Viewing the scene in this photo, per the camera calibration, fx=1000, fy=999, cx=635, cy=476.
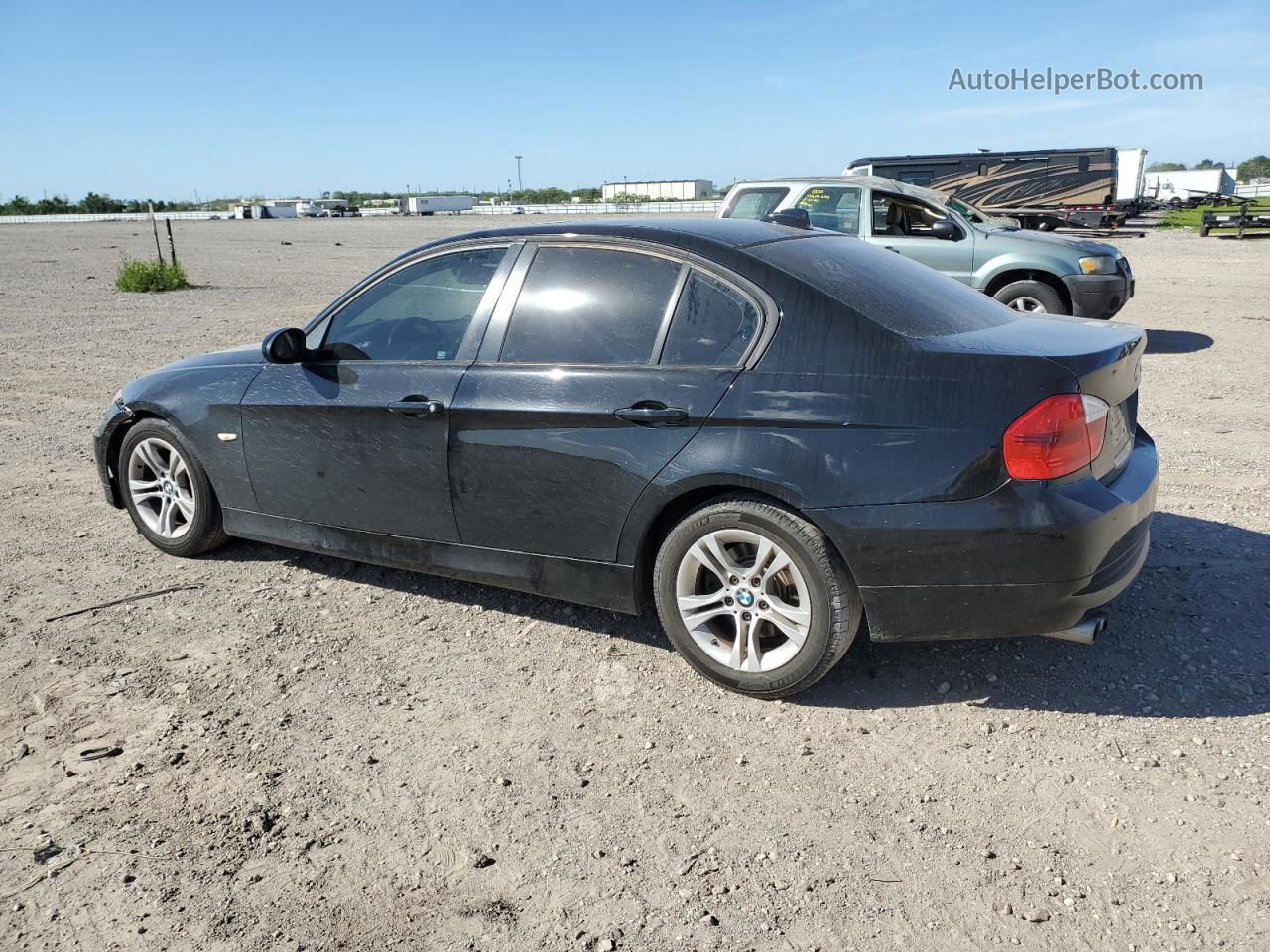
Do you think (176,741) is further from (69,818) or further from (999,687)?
(999,687)

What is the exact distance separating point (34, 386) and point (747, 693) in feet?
30.5

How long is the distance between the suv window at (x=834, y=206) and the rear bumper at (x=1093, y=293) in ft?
7.55

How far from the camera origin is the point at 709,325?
3.68 metres

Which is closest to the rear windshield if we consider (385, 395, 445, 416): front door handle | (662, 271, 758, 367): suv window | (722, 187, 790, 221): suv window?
(662, 271, 758, 367): suv window

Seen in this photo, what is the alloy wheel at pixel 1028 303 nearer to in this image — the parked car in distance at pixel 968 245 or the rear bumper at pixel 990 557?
the parked car in distance at pixel 968 245

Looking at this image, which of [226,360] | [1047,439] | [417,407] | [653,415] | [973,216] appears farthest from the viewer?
[973,216]

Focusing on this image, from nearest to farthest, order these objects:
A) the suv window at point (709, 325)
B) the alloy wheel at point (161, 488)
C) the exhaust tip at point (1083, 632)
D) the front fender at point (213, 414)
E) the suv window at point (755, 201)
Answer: the exhaust tip at point (1083, 632) < the suv window at point (709, 325) < the front fender at point (213, 414) < the alloy wheel at point (161, 488) < the suv window at point (755, 201)

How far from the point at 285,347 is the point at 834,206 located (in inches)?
292

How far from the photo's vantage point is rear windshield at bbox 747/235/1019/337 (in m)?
3.56

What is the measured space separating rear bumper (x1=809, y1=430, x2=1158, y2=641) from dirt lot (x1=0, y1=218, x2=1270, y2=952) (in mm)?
424

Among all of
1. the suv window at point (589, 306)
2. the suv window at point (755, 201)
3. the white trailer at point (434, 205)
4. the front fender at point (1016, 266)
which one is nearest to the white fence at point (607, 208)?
the white trailer at point (434, 205)

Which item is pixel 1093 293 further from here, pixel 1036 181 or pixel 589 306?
pixel 1036 181

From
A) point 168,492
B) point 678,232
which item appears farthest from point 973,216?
point 168,492

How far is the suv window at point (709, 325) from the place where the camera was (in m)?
3.62
